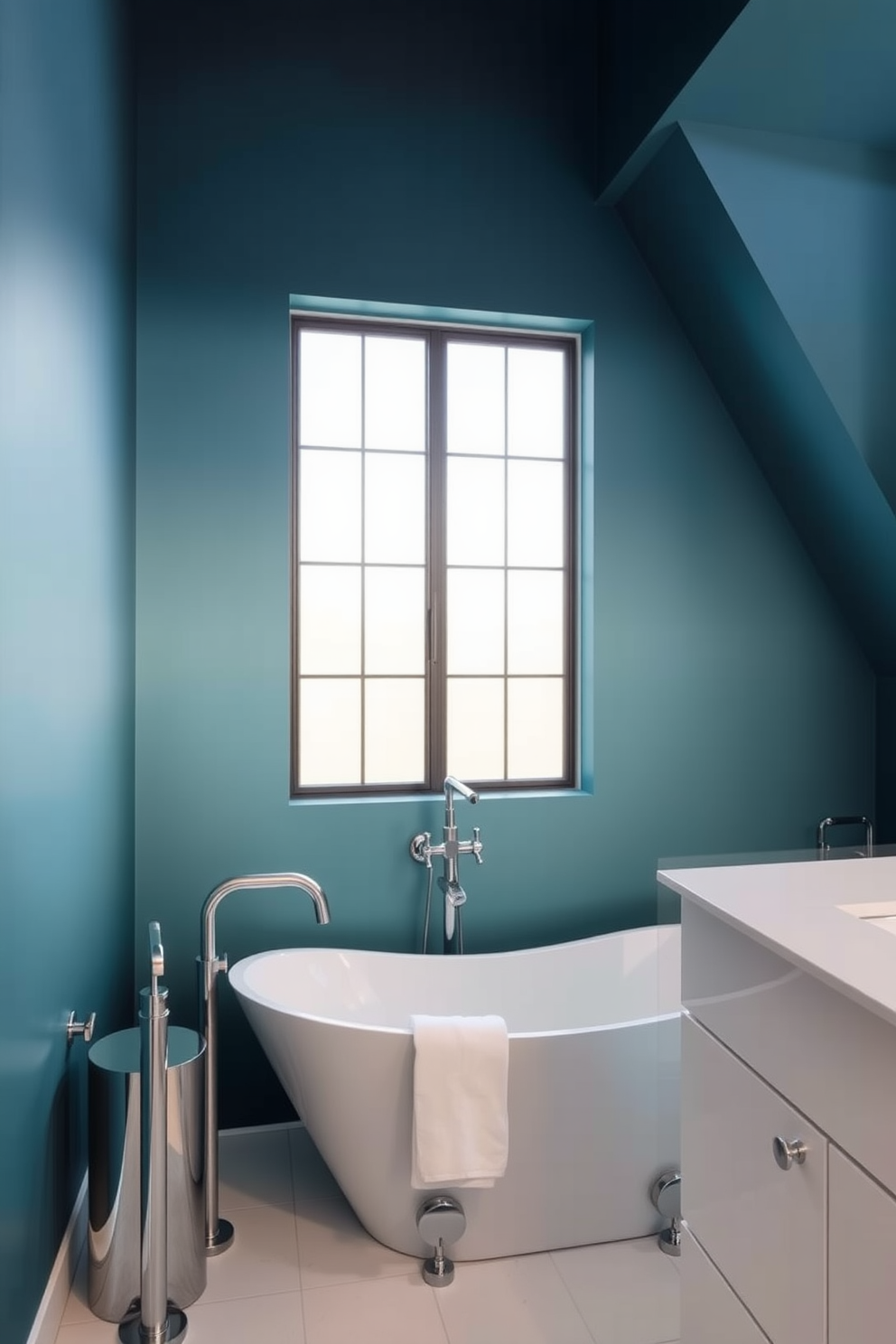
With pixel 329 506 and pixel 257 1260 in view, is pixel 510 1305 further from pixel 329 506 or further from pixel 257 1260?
pixel 329 506

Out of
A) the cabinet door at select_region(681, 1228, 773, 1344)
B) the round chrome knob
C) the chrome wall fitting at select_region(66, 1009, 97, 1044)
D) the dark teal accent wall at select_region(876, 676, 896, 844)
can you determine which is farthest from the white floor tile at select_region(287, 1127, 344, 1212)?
the dark teal accent wall at select_region(876, 676, 896, 844)

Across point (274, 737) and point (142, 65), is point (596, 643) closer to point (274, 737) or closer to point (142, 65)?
point (274, 737)

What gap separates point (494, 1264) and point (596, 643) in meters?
1.68

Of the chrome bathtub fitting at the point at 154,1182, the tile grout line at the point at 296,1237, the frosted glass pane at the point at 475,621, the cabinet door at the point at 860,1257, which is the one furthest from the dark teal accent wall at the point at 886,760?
the chrome bathtub fitting at the point at 154,1182

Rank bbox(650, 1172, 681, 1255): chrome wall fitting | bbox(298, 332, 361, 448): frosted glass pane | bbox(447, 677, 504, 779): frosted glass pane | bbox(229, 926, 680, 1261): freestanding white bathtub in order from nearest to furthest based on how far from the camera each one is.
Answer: bbox(229, 926, 680, 1261): freestanding white bathtub, bbox(650, 1172, 681, 1255): chrome wall fitting, bbox(298, 332, 361, 448): frosted glass pane, bbox(447, 677, 504, 779): frosted glass pane

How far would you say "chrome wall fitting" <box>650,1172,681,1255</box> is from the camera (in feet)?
6.81

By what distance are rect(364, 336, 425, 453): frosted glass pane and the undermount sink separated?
80.4 inches

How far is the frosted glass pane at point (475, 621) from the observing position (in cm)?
296

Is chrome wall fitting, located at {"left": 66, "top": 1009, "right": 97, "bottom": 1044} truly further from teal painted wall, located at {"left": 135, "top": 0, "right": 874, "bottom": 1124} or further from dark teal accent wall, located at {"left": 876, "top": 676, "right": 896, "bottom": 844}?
dark teal accent wall, located at {"left": 876, "top": 676, "right": 896, "bottom": 844}

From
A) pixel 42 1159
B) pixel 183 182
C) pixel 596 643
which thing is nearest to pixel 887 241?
pixel 596 643

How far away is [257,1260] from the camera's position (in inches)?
81.1

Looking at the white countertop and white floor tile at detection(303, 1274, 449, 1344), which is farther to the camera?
white floor tile at detection(303, 1274, 449, 1344)

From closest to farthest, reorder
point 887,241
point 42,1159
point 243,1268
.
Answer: point 42,1159 → point 243,1268 → point 887,241

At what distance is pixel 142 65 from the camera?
2.56 metres
